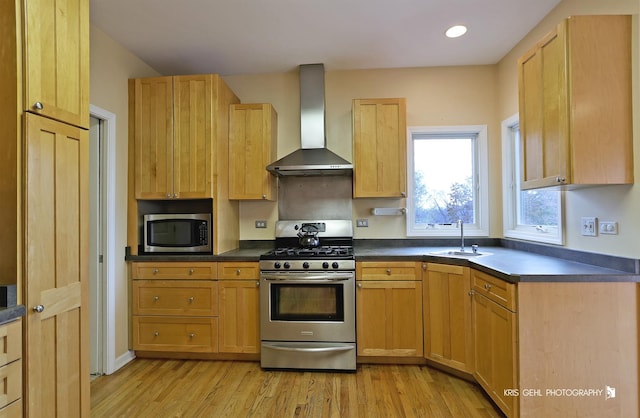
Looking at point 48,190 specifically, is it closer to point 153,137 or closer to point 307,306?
point 153,137

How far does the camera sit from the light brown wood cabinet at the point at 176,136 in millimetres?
2943

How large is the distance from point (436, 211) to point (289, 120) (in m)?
1.84

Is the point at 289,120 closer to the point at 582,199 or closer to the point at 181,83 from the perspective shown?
the point at 181,83

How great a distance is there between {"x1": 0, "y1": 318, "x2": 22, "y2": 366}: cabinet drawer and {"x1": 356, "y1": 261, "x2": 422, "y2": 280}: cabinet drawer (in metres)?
2.11

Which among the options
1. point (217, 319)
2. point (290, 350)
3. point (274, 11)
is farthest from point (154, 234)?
point (274, 11)

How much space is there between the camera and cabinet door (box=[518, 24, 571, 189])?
6.25 feet

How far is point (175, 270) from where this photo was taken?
288cm

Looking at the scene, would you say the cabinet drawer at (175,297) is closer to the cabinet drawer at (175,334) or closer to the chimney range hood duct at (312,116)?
the cabinet drawer at (175,334)

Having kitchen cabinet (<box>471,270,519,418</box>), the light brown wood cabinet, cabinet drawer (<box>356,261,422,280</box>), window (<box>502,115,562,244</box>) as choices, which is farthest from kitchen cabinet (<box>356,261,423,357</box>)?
the light brown wood cabinet

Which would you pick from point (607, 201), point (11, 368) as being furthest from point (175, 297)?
point (607, 201)

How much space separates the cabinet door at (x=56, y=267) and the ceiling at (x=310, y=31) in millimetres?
1362

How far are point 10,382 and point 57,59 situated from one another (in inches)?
56.2

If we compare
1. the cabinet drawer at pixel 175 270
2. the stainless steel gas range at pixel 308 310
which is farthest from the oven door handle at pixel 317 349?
the cabinet drawer at pixel 175 270

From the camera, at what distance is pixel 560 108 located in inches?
75.5
